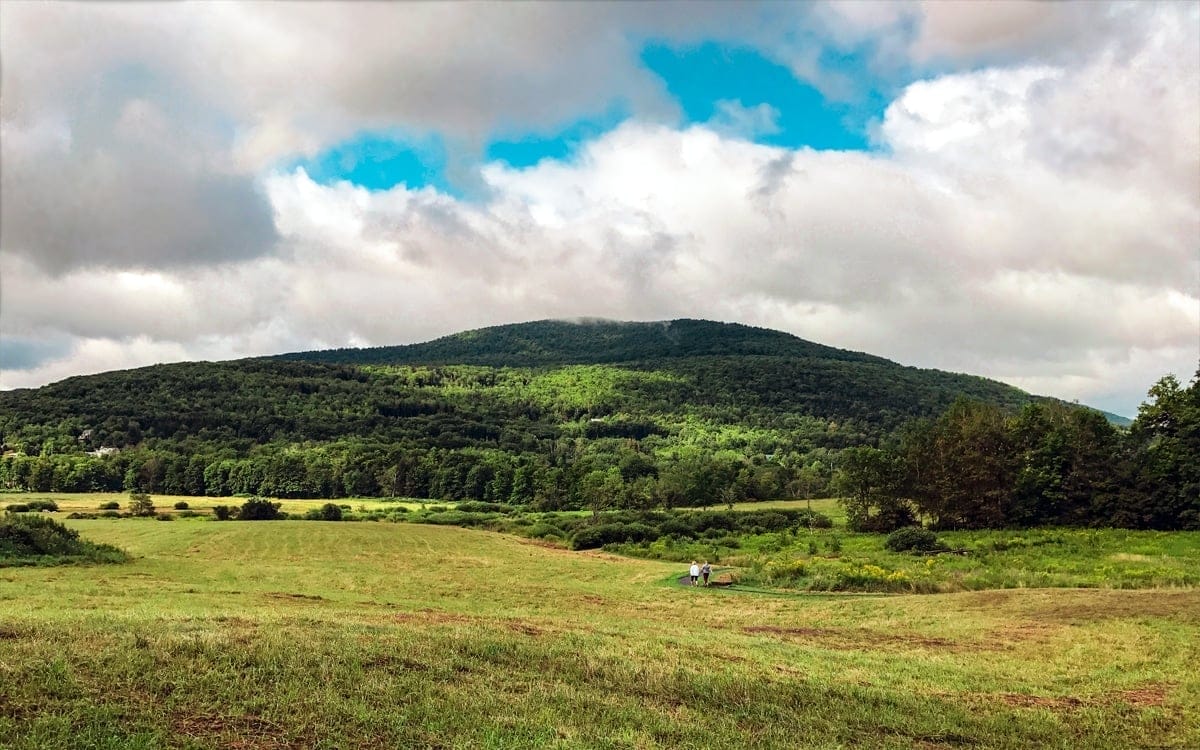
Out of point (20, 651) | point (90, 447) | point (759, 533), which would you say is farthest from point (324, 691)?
point (90, 447)

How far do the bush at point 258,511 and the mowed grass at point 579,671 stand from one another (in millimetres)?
72244

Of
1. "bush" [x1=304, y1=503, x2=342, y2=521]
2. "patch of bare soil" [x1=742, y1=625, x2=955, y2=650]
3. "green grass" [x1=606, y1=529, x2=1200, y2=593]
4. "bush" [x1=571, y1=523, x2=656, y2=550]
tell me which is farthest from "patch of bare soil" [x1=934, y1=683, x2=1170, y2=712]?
"bush" [x1=304, y1=503, x2=342, y2=521]

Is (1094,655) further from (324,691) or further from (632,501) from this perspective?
(632,501)

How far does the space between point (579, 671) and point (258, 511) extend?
103m

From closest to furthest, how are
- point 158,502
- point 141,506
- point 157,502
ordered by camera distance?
point 141,506
point 157,502
point 158,502

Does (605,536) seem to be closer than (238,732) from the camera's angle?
No

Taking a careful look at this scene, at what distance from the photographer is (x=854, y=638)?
27.2m

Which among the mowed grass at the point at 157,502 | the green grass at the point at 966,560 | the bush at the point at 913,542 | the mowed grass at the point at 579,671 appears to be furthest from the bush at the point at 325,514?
the bush at the point at 913,542

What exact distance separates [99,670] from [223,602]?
1778 centimetres

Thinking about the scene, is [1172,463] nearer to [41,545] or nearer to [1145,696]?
[1145,696]

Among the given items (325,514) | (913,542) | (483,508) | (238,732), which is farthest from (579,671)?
(483,508)

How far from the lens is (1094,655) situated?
23.3m

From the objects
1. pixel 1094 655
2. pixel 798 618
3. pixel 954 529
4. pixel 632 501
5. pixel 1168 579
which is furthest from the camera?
pixel 632 501

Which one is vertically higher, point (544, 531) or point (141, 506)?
point (141, 506)
